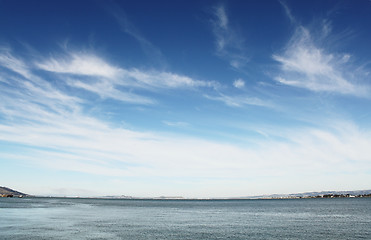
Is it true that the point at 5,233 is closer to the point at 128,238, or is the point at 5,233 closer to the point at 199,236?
the point at 128,238

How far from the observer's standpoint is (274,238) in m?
47.1

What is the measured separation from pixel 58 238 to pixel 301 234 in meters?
41.3

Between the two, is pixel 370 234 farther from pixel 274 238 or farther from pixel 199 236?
pixel 199 236

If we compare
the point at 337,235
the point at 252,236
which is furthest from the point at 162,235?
the point at 337,235

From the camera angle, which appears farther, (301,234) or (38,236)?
(301,234)

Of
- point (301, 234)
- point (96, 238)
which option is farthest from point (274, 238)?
point (96, 238)

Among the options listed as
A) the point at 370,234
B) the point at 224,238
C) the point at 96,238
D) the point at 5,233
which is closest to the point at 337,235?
the point at 370,234

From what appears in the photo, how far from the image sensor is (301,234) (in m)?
50.7

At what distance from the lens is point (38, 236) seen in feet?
151

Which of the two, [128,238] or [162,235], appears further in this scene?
[162,235]

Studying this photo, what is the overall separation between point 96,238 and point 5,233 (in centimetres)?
1644

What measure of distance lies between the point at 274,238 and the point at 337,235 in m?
11.9

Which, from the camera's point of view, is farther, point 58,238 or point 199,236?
point 199,236

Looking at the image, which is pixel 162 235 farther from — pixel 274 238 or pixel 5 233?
pixel 5 233
